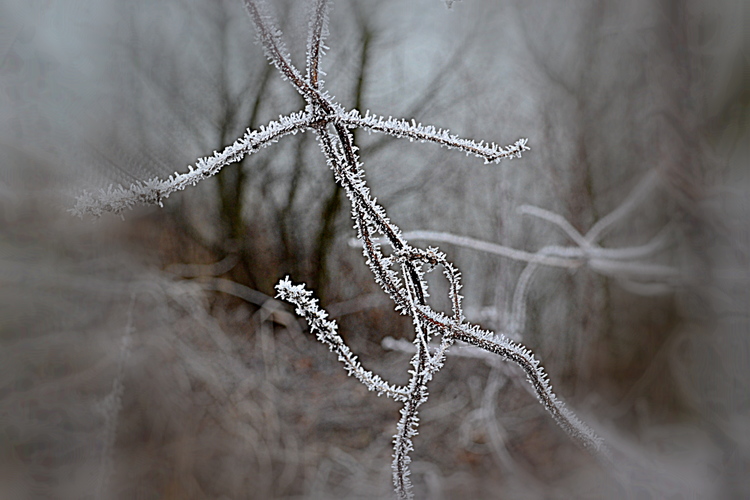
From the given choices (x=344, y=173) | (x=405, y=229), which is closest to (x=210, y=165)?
(x=344, y=173)

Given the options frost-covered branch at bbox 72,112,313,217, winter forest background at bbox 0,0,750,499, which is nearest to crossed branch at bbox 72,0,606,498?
frost-covered branch at bbox 72,112,313,217

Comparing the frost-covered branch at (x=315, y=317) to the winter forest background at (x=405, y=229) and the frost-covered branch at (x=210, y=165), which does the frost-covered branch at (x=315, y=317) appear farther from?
the winter forest background at (x=405, y=229)

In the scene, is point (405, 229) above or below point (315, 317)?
above

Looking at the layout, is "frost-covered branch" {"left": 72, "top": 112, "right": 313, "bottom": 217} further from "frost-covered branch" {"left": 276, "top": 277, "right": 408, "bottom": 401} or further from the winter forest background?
the winter forest background

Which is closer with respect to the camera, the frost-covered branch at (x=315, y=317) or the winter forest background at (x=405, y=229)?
the frost-covered branch at (x=315, y=317)

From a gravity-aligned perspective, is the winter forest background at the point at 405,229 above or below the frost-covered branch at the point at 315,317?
above

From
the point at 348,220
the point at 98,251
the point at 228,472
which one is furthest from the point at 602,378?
the point at 98,251

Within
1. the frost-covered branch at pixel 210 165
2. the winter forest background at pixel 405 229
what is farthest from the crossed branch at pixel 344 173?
the winter forest background at pixel 405 229

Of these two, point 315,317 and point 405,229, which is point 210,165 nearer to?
point 315,317
